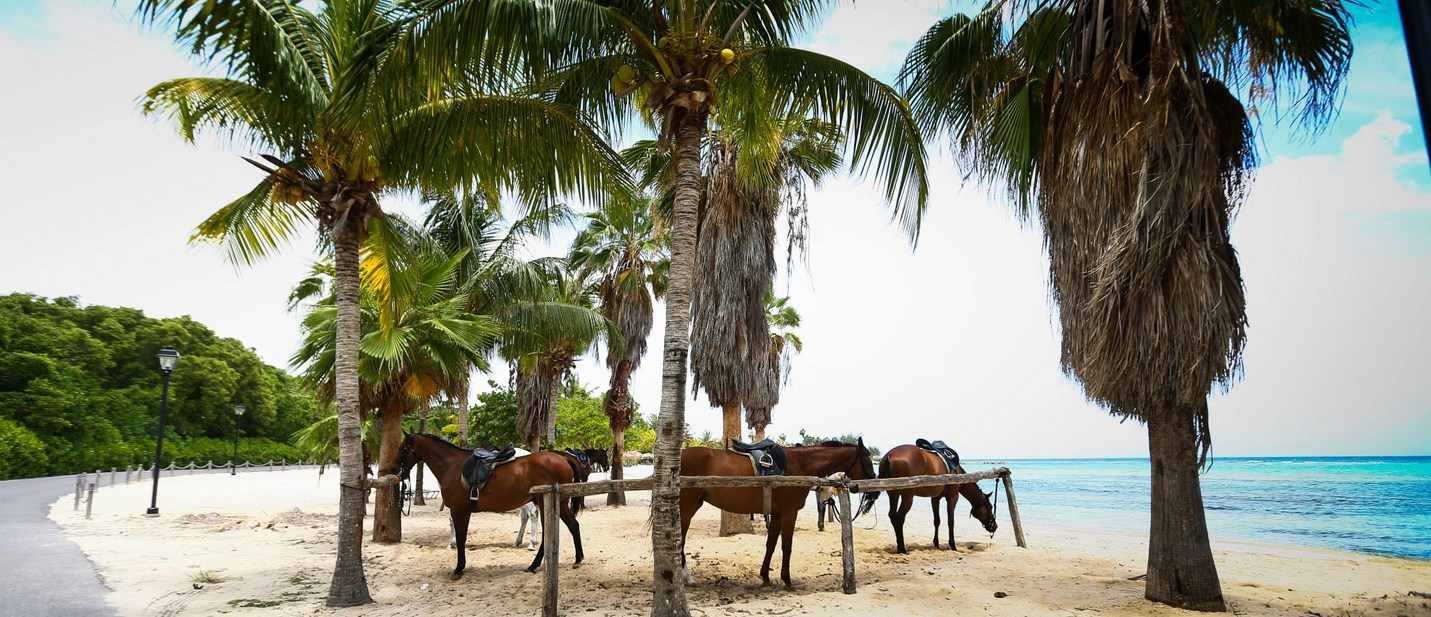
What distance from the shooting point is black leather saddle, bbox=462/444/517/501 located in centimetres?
969

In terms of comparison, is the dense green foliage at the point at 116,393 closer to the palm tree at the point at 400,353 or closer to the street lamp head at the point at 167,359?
the street lamp head at the point at 167,359

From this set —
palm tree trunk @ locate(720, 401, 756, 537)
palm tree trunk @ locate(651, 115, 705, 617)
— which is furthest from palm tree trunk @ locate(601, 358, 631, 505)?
palm tree trunk @ locate(651, 115, 705, 617)

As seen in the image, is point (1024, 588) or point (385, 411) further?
point (385, 411)

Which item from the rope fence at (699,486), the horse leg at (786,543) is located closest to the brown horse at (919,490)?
the rope fence at (699,486)

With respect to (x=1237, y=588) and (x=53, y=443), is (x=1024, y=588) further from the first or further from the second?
(x=53, y=443)

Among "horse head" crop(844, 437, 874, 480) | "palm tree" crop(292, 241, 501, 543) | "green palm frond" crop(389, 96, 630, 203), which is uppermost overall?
"green palm frond" crop(389, 96, 630, 203)

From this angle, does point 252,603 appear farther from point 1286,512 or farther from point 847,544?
point 1286,512

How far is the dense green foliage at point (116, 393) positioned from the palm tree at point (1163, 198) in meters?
31.1

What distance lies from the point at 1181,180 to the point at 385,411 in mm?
11843

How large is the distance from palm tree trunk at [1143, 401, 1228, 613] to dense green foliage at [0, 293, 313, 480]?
31.4 m

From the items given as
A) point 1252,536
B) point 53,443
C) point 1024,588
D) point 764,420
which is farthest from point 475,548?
point 53,443

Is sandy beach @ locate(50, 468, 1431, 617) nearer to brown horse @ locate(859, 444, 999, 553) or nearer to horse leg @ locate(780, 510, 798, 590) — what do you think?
horse leg @ locate(780, 510, 798, 590)

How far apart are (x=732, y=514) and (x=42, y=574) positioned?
10.0 meters

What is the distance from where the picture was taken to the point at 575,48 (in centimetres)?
662
